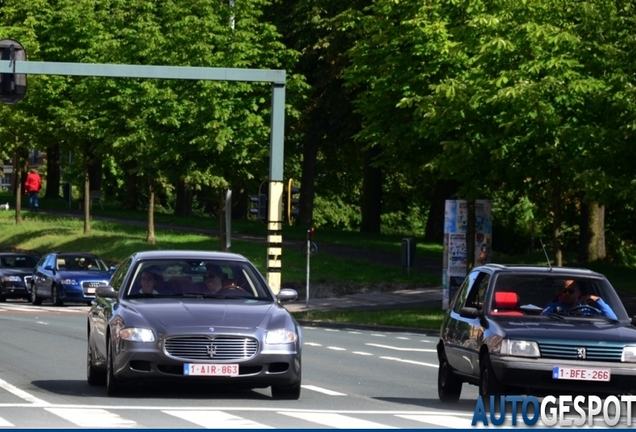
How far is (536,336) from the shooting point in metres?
13.5

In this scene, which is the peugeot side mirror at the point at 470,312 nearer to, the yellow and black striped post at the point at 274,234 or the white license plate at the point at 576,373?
the white license plate at the point at 576,373

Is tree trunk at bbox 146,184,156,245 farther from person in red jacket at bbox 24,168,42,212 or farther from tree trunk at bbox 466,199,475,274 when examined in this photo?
person in red jacket at bbox 24,168,42,212

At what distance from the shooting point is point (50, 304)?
148 feet

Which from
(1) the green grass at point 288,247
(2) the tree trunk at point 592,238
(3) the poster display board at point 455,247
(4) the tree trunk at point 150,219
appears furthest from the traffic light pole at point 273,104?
(4) the tree trunk at point 150,219

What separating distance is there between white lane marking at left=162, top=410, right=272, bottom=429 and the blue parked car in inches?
1100

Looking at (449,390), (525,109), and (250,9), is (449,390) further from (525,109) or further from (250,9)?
(250,9)

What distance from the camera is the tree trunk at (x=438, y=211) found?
5461 centimetres

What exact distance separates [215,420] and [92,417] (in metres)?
1.06

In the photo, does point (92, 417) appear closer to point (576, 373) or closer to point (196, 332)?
point (196, 332)

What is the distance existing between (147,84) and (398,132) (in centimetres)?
1041

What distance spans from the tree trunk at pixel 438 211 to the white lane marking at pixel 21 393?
38214 millimetres

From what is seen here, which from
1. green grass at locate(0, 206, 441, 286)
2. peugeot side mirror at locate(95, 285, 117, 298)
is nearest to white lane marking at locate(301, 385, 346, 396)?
peugeot side mirror at locate(95, 285, 117, 298)

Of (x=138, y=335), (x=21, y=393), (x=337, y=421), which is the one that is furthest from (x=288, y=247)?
(x=337, y=421)

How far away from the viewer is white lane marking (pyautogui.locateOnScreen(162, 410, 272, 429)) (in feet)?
39.6
